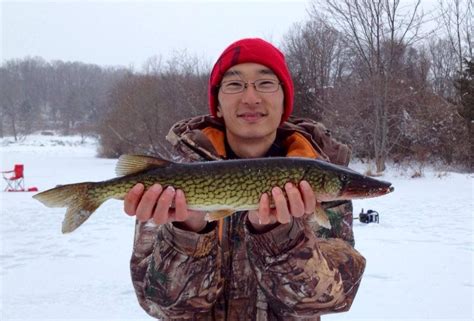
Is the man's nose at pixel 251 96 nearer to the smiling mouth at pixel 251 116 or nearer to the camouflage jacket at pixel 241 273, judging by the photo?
the smiling mouth at pixel 251 116

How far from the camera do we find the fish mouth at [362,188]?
208cm

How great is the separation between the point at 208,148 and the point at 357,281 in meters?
0.96

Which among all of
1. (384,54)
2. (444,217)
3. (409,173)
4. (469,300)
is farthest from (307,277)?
(384,54)

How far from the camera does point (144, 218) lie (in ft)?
6.23

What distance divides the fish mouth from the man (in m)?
0.19

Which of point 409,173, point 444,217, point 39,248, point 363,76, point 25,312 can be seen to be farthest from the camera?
point 363,76

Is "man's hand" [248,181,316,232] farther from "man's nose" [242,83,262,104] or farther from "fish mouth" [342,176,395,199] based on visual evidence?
"man's nose" [242,83,262,104]

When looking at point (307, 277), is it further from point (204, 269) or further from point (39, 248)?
point (39, 248)

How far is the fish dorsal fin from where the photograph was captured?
1991 millimetres

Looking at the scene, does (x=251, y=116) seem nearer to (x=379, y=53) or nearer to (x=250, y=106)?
(x=250, y=106)

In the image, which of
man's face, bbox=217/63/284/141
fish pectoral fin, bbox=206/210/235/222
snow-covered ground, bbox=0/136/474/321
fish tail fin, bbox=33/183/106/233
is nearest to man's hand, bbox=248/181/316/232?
fish pectoral fin, bbox=206/210/235/222

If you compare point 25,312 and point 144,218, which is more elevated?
point 144,218

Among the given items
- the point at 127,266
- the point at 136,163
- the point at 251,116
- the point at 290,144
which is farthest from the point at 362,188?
the point at 127,266

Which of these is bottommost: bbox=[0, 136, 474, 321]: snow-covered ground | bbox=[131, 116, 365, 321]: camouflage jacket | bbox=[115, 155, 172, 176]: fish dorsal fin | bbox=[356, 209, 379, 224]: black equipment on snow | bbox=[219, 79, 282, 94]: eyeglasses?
bbox=[0, 136, 474, 321]: snow-covered ground
